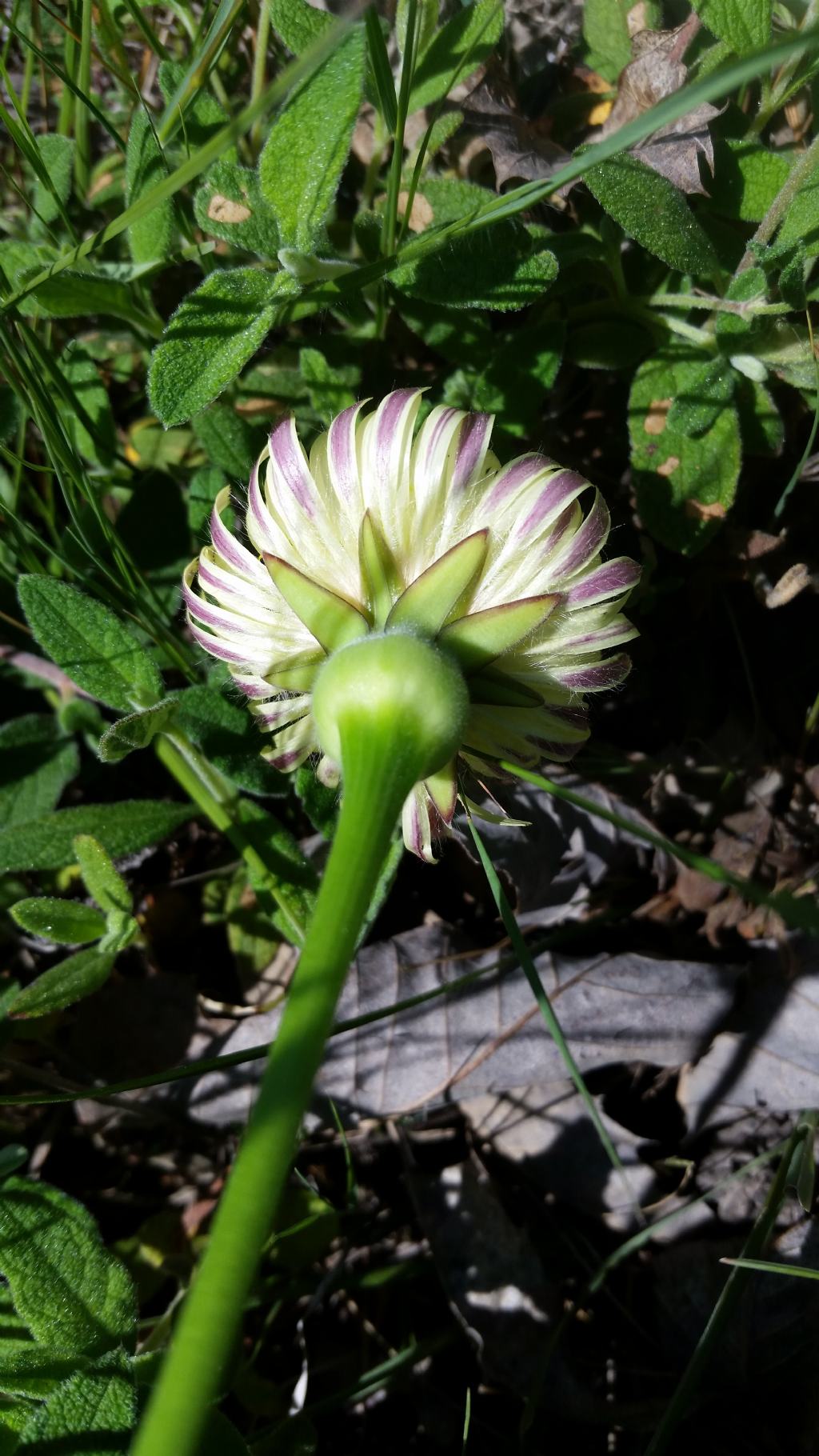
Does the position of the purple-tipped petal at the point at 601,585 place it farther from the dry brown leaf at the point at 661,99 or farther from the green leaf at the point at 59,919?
the green leaf at the point at 59,919

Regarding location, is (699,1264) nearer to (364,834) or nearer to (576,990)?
(576,990)

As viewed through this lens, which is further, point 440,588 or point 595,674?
point 595,674

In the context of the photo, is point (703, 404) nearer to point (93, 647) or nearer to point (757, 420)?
point (757, 420)

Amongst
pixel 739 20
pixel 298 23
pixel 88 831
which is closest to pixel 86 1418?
pixel 88 831

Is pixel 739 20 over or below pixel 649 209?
over

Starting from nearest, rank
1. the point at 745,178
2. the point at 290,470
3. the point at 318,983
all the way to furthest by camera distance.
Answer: the point at 318,983
the point at 290,470
the point at 745,178

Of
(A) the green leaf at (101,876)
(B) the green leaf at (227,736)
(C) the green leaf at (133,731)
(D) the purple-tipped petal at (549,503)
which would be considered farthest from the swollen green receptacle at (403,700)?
(A) the green leaf at (101,876)

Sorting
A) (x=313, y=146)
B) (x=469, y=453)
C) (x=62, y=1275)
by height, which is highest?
(x=313, y=146)
